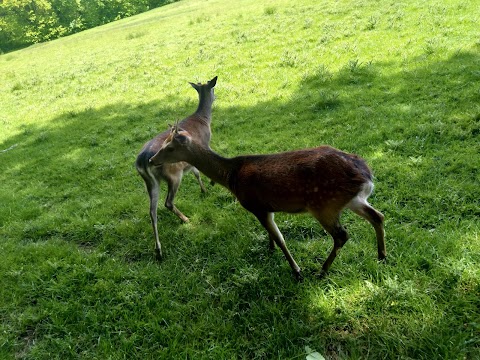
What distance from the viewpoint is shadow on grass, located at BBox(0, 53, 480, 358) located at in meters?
3.15

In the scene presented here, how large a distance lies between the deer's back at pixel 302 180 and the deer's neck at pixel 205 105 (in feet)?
10.3

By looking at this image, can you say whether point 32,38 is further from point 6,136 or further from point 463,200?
point 463,200

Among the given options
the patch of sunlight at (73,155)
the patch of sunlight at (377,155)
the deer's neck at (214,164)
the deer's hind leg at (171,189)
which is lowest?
the patch of sunlight at (73,155)

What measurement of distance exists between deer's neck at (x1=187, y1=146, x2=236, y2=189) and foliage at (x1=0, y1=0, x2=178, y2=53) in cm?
5391

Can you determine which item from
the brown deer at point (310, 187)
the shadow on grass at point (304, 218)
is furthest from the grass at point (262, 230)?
the brown deer at point (310, 187)

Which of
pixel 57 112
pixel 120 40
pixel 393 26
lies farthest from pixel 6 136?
pixel 120 40

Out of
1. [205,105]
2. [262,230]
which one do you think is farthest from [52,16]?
[262,230]

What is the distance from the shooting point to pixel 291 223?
4.60m

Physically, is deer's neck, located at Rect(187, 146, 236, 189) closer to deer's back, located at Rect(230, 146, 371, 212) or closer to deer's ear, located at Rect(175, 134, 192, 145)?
deer's ear, located at Rect(175, 134, 192, 145)

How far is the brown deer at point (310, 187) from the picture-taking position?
3350mm

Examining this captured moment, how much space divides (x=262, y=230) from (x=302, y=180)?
1408 millimetres

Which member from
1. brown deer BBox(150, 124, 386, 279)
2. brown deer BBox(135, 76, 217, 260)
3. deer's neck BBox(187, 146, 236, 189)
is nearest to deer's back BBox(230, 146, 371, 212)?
brown deer BBox(150, 124, 386, 279)

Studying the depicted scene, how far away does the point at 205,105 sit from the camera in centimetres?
698

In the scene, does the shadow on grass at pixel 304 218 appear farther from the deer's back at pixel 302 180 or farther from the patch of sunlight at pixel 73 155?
the deer's back at pixel 302 180
